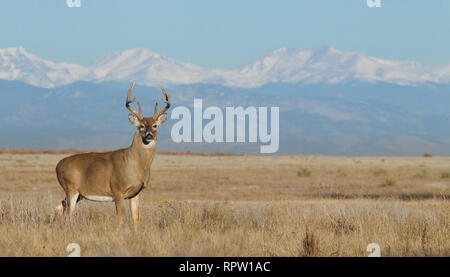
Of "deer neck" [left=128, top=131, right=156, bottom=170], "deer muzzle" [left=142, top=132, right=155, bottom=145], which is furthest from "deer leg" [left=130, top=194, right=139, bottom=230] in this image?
"deer muzzle" [left=142, top=132, right=155, bottom=145]

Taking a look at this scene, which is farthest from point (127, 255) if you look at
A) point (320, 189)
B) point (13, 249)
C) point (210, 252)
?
point (320, 189)

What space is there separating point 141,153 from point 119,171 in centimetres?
43

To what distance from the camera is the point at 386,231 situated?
12.1 m

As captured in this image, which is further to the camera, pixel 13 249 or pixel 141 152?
pixel 141 152

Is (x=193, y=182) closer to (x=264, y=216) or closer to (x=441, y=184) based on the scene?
(x=441, y=184)

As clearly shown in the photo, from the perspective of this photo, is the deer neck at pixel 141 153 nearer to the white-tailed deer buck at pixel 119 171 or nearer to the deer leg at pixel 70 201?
the white-tailed deer buck at pixel 119 171

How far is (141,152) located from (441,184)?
26438mm

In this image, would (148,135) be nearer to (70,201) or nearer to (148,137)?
(148,137)

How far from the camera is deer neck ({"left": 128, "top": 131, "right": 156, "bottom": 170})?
35.2ft

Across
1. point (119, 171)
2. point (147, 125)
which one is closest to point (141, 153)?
point (119, 171)

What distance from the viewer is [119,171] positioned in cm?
1080

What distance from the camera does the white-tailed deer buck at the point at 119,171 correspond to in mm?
10633

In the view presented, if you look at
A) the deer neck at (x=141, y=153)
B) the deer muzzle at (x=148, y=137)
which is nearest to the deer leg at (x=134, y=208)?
the deer neck at (x=141, y=153)
